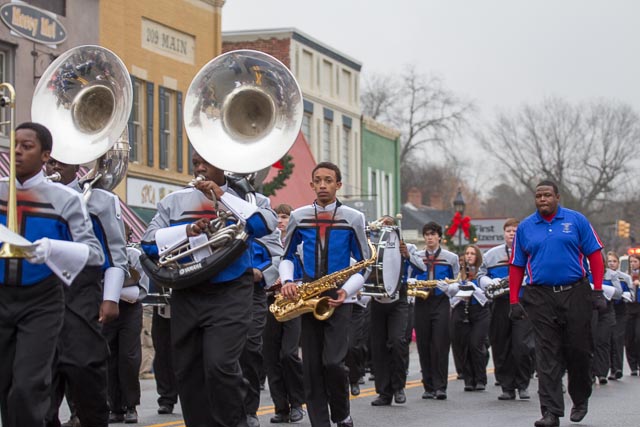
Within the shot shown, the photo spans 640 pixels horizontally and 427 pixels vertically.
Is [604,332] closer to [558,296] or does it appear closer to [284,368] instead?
[558,296]

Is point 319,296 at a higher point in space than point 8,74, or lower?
lower

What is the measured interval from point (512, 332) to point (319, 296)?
6.04m

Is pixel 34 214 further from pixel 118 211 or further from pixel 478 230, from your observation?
pixel 478 230

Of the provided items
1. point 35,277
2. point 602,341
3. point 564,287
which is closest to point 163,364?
point 564,287

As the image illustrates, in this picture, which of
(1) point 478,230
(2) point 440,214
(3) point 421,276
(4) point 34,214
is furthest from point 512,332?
(2) point 440,214

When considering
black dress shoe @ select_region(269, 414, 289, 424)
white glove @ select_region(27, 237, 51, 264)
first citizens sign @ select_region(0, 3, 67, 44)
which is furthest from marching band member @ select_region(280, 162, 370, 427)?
first citizens sign @ select_region(0, 3, 67, 44)

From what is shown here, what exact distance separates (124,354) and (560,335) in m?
3.94

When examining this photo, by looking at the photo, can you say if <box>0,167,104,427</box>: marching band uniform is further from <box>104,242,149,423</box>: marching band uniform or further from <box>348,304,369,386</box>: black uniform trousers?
<box>348,304,369,386</box>: black uniform trousers

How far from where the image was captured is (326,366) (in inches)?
425

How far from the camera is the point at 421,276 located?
55.8 ft

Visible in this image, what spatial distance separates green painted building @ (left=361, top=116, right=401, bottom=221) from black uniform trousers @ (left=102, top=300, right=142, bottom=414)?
36.1 metres

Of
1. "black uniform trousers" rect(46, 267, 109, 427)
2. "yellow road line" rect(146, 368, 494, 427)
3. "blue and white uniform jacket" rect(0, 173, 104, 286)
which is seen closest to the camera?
"blue and white uniform jacket" rect(0, 173, 104, 286)

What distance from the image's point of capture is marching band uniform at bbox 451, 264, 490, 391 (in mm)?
17594

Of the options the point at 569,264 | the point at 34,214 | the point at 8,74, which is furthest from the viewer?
the point at 8,74
